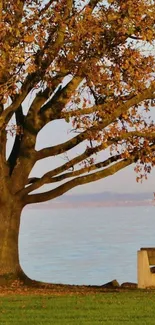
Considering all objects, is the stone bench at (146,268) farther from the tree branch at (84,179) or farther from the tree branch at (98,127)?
the tree branch at (98,127)

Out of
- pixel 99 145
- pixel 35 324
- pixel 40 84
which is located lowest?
pixel 35 324

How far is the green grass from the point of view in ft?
49.0

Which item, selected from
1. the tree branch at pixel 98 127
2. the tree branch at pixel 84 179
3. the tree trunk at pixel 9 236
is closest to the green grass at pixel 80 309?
the tree trunk at pixel 9 236

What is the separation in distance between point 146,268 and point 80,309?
481 centimetres

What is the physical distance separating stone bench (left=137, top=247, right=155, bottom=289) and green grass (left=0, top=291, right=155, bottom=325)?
175 centimetres

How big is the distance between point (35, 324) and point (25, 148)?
405 inches

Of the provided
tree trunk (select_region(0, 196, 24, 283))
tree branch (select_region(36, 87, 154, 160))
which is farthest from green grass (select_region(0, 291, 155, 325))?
tree branch (select_region(36, 87, 154, 160))

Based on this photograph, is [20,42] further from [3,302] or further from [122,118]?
[3,302]

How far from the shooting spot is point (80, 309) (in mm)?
16391

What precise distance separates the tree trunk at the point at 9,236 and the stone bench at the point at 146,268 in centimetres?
449

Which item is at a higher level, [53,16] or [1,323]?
[53,16]

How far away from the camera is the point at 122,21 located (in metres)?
20.1

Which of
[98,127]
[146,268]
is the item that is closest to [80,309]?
[146,268]

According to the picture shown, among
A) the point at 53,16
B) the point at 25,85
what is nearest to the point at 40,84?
the point at 25,85
